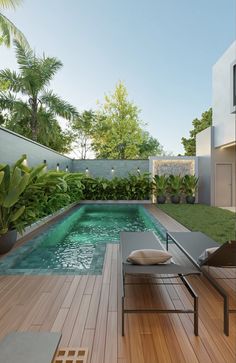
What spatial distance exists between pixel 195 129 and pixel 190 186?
18.5 meters

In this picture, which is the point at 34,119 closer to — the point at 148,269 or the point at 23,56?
the point at 23,56

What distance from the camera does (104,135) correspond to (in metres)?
27.0

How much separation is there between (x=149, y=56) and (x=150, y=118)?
8.11 metres

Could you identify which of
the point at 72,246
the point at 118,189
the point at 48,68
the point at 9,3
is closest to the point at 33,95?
the point at 48,68

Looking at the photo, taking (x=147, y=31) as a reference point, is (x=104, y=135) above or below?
below

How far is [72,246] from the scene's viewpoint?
5426 mm

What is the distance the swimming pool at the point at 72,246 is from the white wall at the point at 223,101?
465 centimetres

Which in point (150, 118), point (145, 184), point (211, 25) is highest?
point (211, 25)

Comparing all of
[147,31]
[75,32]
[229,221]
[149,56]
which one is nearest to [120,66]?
[149,56]

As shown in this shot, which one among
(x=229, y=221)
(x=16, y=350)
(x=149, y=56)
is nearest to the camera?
(x=16, y=350)

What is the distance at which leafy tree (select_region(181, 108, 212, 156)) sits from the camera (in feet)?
95.2

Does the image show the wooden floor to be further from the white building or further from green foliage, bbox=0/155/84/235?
the white building

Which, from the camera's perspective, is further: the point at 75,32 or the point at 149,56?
the point at 149,56

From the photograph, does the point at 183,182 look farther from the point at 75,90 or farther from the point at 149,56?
the point at 75,90
